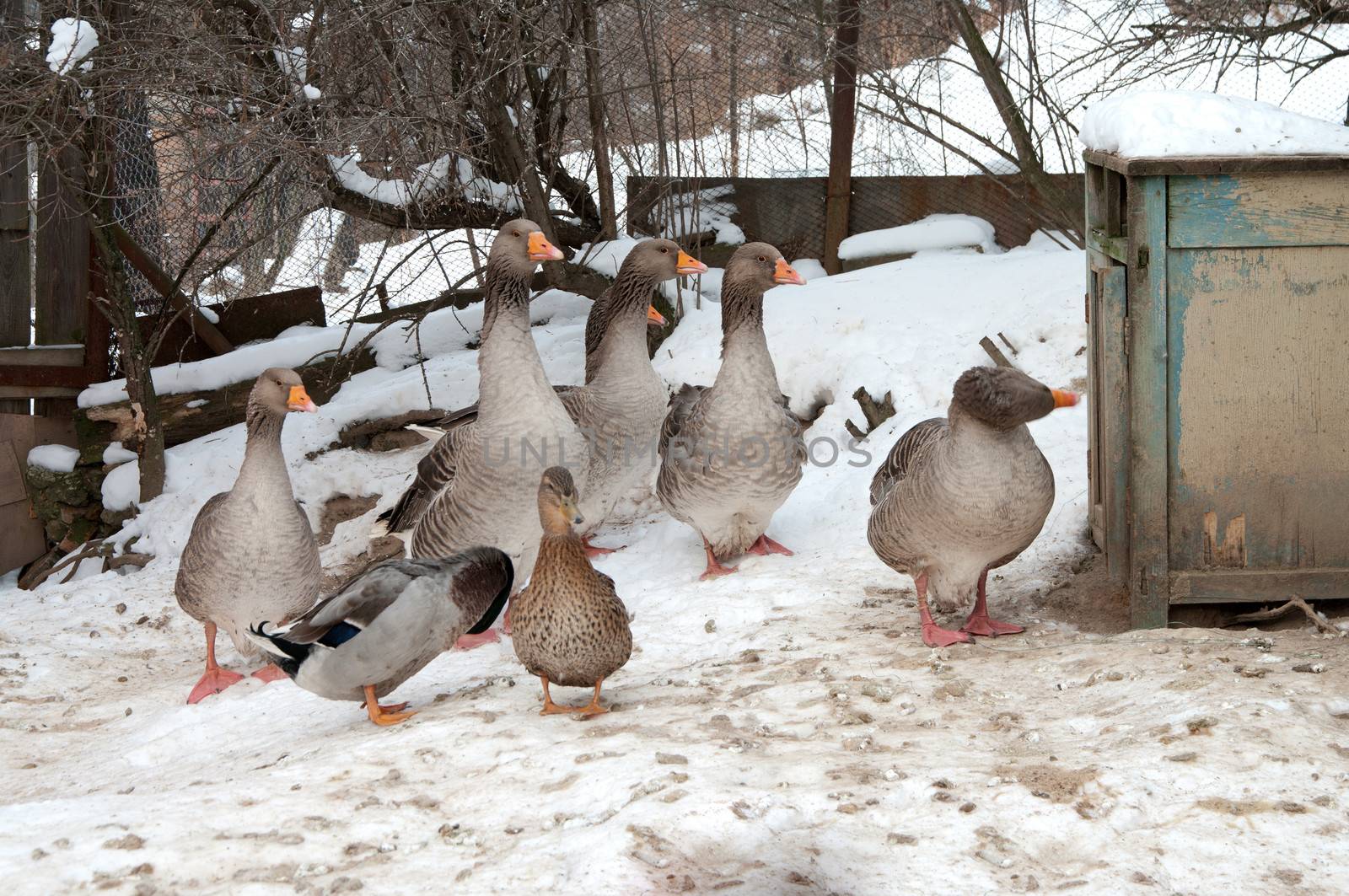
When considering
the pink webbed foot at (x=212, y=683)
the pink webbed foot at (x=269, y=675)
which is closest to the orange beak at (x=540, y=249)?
the pink webbed foot at (x=269, y=675)

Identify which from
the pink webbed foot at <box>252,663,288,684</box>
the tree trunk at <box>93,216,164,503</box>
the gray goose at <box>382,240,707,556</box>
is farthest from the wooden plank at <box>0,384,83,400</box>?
the pink webbed foot at <box>252,663,288,684</box>

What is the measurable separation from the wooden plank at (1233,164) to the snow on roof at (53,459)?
24.7ft

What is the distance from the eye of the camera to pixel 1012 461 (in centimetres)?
467

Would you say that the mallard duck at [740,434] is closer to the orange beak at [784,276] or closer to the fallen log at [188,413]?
the orange beak at [784,276]

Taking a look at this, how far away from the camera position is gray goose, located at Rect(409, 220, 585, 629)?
5879mm

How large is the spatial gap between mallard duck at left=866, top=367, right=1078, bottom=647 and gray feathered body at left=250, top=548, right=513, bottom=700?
172 cm

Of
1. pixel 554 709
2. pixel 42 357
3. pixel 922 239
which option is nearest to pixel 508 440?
pixel 554 709

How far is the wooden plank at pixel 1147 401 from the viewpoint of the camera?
4.62 meters

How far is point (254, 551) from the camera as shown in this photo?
5684 mm

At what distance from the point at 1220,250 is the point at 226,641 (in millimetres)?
5366

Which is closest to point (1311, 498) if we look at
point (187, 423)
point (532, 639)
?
point (532, 639)

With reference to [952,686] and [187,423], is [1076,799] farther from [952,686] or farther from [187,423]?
[187,423]

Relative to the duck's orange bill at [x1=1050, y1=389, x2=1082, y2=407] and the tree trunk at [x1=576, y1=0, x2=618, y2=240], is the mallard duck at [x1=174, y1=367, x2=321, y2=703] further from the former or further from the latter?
the tree trunk at [x1=576, y1=0, x2=618, y2=240]

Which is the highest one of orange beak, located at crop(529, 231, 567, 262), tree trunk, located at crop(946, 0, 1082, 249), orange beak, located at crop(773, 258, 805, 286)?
→ tree trunk, located at crop(946, 0, 1082, 249)
